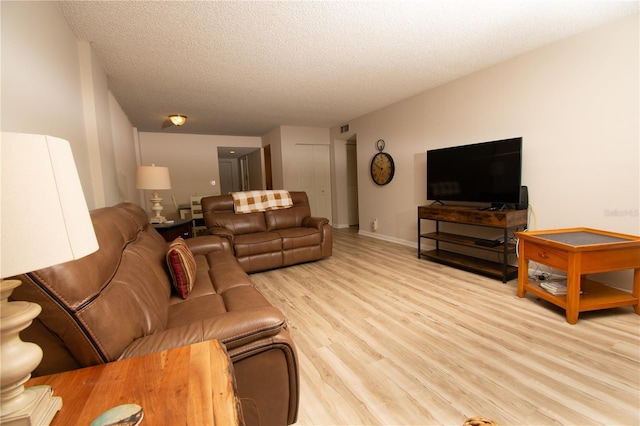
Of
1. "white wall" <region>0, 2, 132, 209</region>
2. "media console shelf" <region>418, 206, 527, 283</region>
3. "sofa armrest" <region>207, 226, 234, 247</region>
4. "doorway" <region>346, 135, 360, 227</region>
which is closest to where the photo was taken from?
"white wall" <region>0, 2, 132, 209</region>

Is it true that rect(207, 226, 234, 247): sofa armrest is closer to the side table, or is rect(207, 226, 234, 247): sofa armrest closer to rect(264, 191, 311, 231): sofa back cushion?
the side table

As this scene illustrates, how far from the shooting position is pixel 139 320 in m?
1.09

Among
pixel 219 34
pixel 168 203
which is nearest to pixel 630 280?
pixel 219 34

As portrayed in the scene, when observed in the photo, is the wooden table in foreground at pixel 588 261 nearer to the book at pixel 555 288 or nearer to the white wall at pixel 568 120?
the book at pixel 555 288

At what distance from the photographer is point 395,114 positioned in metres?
4.49

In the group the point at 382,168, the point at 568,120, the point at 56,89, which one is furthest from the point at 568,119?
the point at 56,89

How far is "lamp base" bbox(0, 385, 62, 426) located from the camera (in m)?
0.58

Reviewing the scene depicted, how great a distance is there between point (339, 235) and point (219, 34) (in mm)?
4039

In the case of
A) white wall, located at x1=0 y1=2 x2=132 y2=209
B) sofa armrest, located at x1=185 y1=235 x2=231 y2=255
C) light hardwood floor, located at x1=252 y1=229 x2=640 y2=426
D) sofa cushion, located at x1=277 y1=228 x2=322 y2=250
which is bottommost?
light hardwood floor, located at x1=252 y1=229 x2=640 y2=426

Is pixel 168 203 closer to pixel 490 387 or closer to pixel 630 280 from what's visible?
pixel 490 387

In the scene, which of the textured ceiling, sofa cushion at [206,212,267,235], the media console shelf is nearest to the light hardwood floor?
the media console shelf

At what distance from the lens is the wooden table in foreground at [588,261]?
1971 mm

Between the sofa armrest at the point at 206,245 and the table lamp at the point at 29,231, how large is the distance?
2223 mm

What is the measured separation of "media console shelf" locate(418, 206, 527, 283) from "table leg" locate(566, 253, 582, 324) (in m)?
0.70
